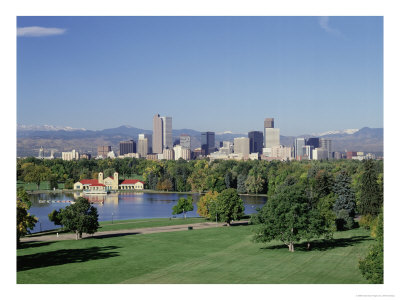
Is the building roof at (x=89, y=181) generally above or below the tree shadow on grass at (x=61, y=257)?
above

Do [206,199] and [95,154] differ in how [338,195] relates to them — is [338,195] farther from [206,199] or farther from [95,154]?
[95,154]

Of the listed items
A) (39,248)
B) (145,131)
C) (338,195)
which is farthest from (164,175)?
(145,131)

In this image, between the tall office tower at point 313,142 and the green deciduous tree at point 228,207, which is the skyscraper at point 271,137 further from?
the green deciduous tree at point 228,207

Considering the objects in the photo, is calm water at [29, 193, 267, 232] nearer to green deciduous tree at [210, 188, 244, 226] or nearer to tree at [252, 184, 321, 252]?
green deciduous tree at [210, 188, 244, 226]

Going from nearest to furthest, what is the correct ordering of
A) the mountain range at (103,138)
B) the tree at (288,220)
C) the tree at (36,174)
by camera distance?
the tree at (288,220)
the mountain range at (103,138)
the tree at (36,174)

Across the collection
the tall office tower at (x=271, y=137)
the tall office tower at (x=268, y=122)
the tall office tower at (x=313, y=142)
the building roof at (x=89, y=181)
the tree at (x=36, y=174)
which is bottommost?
the building roof at (x=89, y=181)

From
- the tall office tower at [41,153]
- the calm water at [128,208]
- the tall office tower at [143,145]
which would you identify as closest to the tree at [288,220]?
the calm water at [128,208]

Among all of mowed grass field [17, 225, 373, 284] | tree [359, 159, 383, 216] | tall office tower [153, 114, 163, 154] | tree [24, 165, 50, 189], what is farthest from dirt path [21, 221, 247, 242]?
tall office tower [153, 114, 163, 154]
